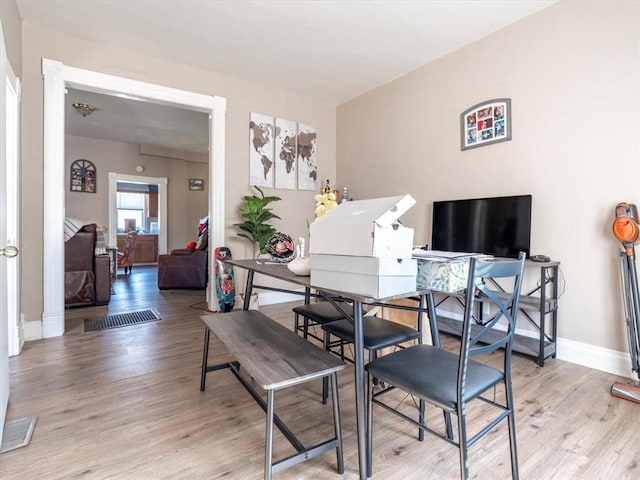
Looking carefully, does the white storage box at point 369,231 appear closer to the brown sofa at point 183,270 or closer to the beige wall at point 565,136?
the beige wall at point 565,136

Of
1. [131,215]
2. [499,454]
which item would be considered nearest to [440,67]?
[499,454]

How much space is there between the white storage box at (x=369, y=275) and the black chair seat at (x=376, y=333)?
52cm

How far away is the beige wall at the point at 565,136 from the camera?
237cm

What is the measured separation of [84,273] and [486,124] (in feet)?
15.6

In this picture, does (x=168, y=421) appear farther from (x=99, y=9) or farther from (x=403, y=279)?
(x=99, y=9)

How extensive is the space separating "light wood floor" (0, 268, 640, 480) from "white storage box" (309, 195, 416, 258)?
952 millimetres

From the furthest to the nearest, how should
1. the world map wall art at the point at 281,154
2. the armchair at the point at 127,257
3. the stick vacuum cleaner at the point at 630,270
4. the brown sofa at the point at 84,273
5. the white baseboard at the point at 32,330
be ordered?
the armchair at the point at 127,257 < the world map wall art at the point at 281,154 < the brown sofa at the point at 84,273 < the white baseboard at the point at 32,330 < the stick vacuum cleaner at the point at 630,270

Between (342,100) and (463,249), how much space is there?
2.84 m

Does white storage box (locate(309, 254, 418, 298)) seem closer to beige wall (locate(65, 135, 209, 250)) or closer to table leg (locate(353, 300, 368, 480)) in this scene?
table leg (locate(353, 300, 368, 480))

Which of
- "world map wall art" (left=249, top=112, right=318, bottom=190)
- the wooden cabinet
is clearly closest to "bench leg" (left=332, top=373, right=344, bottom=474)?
"world map wall art" (left=249, top=112, right=318, bottom=190)

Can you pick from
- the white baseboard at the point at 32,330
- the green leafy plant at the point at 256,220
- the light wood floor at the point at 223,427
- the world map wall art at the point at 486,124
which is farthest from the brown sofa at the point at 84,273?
the world map wall art at the point at 486,124

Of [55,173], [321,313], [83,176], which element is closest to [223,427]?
[321,313]

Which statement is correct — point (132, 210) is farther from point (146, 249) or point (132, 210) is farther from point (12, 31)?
point (12, 31)

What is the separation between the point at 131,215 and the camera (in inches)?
405
